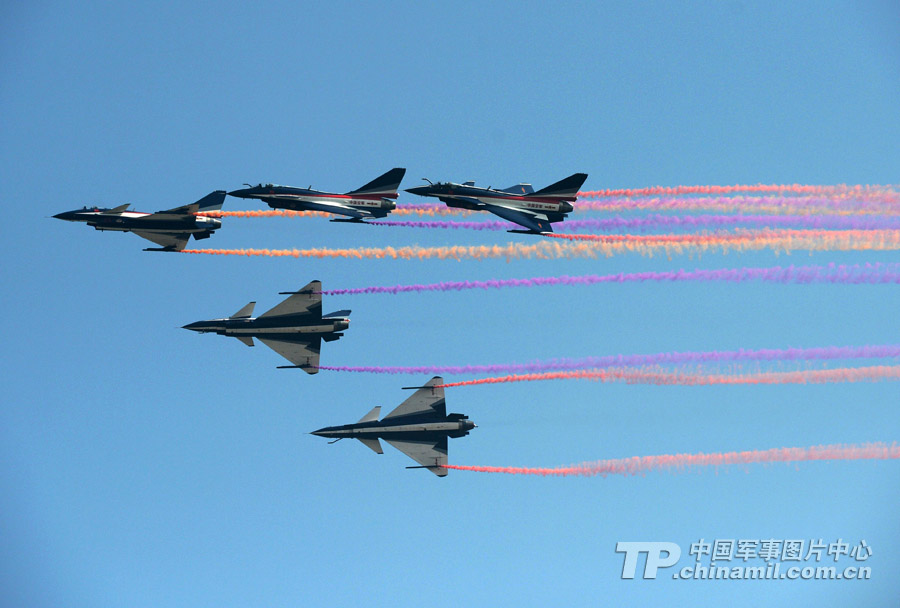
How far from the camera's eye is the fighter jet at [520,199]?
232ft

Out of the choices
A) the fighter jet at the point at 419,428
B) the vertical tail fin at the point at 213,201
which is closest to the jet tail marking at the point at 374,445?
the fighter jet at the point at 419,428

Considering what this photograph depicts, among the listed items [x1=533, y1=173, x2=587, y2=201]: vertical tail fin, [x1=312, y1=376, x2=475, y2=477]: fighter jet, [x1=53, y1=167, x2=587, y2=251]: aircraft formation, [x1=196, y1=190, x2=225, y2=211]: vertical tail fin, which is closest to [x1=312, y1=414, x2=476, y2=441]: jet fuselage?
[x1=312, y1=376, x2=475, y2=477]: fighter jet

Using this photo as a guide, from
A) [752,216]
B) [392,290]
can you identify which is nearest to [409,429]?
[392,290]

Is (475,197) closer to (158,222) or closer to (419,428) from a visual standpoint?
(419,428)

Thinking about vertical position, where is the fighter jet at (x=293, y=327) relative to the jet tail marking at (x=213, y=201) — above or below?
below

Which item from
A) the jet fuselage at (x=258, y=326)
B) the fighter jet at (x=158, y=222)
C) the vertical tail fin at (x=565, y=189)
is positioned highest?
the vertical tail fin at (x=565, y=189)

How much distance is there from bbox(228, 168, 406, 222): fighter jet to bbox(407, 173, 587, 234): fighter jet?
5.34 feet

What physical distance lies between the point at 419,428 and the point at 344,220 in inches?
588

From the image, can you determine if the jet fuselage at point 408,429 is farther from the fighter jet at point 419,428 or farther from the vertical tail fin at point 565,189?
the vertical tail fin at point 565,189

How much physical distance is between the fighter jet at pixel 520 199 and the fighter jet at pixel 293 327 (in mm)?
10929

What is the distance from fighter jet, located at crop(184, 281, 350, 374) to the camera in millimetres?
75375

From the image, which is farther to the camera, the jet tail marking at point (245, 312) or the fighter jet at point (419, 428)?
the jet tail marking at point (245, 312)

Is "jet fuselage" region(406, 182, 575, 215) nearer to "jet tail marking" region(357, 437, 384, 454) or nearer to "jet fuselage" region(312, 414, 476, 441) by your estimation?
"jet fuselage" region(312, 414, 476, 441)

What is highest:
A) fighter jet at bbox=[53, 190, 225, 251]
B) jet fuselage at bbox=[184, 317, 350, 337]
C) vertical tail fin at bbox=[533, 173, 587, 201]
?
vertical tail fin at bbox=[533, 173, 587, 201]
